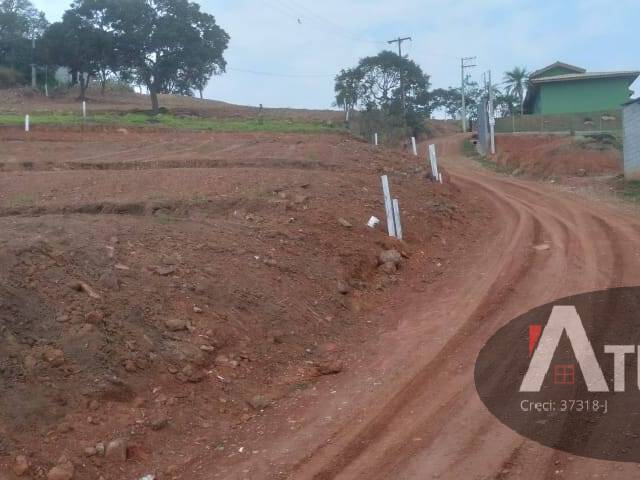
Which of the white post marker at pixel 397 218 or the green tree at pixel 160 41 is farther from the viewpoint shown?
the green tree at pixel 160 41

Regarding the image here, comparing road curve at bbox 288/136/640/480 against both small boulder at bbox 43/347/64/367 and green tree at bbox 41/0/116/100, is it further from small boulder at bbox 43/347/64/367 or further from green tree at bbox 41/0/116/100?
green tree at bbox 41/0/116/100

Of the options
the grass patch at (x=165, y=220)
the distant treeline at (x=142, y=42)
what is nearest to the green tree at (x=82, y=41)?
the distant treeline at (x=142, y=42)

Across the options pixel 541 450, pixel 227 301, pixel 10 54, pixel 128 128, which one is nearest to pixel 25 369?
pixel 227 301

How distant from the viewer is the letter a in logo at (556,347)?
7086 mm

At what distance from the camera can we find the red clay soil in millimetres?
6312

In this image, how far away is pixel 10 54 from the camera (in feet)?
178

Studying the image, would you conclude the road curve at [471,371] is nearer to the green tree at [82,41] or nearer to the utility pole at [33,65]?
the green tree at [82,41]

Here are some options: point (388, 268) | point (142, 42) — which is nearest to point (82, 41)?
point (142, 42)

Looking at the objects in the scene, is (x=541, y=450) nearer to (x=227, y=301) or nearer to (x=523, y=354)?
(x=523, y=354)

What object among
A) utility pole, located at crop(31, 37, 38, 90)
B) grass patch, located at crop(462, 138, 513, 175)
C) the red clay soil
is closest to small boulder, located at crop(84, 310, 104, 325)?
the red clay soil

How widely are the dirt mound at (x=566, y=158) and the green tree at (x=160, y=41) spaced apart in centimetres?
2235

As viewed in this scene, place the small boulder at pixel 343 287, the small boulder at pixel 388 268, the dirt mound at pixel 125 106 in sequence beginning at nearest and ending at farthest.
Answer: the small boulder at pixel 343 287 < the small boulder at pixel 388 268 < the dirt mound at pixel 125 106

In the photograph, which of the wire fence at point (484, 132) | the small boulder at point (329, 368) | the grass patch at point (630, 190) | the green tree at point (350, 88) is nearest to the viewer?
the small boulder at point (329, 368)

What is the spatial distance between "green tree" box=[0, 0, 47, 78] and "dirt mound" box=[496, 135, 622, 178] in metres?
37.3
